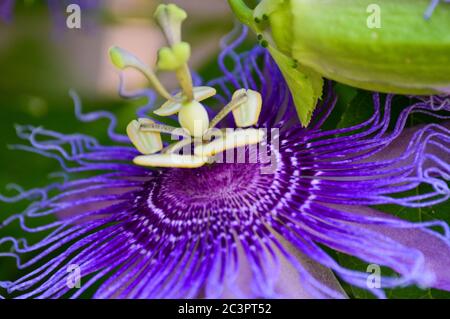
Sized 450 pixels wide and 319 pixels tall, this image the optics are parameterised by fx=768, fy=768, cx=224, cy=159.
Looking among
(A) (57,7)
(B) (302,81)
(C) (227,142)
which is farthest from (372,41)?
(A) (57,7)

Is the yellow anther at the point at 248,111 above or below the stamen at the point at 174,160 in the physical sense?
above

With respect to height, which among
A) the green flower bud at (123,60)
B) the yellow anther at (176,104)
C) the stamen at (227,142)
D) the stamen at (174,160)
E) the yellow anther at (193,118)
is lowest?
the stamen at (174,160)

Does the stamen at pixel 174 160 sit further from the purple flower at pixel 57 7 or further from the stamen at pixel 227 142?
the purple flower at pixel 57 7

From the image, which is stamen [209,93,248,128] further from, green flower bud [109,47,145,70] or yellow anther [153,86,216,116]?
green flower bud [109,47,145,70]

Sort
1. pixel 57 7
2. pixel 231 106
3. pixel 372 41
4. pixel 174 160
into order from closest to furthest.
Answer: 1. pixel 372 41
2. pixel 174 160
3. pixel 231 106
4. pixel 57 7

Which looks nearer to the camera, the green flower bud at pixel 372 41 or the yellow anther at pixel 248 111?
the green flower bud at pixel 372 41

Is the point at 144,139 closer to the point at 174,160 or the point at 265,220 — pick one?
the point at 174,160

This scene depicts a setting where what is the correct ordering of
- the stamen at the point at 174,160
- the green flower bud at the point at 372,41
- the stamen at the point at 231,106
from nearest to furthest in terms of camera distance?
1. the green flower bud at the point at 372,41
2. the stamen at the point at 174,160
3. the stamen at the point at 231,106

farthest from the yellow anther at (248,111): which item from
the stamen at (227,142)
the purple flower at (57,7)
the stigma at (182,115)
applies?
the purple flower at (57,7)
